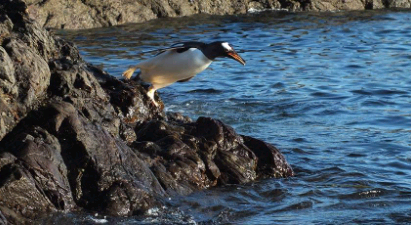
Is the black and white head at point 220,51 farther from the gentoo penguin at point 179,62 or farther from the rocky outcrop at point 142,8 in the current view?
the rocky outcrop at point 142,8

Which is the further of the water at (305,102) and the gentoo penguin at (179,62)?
the gentoo penguin at (179,62)

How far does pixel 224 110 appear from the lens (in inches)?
438

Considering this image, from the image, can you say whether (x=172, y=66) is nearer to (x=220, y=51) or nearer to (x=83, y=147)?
(x=220, y=51)

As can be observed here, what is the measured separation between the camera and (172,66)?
31.7 feet

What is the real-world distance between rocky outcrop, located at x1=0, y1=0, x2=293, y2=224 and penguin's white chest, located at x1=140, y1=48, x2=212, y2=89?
1.52 m

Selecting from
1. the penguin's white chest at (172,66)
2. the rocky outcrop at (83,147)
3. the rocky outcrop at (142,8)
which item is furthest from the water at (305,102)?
the penguin's white chest at (172,66)

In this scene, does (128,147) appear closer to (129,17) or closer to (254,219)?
(254,219)

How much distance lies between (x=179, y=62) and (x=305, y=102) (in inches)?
108

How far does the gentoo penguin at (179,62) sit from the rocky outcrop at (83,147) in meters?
1.51

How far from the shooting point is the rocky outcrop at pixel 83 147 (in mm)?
5902

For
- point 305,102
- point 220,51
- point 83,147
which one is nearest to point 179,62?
point 220,51

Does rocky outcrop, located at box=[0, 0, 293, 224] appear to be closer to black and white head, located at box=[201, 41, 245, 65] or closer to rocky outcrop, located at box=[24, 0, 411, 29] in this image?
black and white head, located at box=[201, 41, 245, 65]

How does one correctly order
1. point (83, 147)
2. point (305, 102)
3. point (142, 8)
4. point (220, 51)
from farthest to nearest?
1. point (142, 8)
2. point (305, 102)
3. point (220, 51)
4. point (83, 147)

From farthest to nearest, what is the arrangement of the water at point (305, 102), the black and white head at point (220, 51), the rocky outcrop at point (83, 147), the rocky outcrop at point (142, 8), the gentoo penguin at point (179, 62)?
the rocky outcrop at point (142, 8) < the gentoo penguin at point (179, 62) < the black and white head at point (220, 51) < the water at point (305, 102) < the rocky outcrop at point (83, 147)
